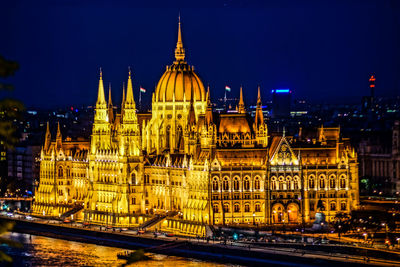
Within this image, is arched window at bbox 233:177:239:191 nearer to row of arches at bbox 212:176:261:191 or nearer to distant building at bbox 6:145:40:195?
row of arches at bbox 212:176:261:191

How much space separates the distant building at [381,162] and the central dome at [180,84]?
3153cm

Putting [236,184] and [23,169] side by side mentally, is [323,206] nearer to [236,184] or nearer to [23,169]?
[236,184]

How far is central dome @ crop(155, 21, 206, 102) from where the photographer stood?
133125 millimetres

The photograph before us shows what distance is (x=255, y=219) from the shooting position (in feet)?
372

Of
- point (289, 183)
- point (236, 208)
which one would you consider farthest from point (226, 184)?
point (289, 183)

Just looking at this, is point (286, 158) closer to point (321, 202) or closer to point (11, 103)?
point (321, 202)

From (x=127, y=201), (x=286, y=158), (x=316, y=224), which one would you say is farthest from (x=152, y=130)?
(x=316, y=224)

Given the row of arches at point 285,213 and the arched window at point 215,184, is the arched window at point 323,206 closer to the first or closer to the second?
the row of arches at point 285,213

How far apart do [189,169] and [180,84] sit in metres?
20.3

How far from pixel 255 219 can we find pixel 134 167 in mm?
20594

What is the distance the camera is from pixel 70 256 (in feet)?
338

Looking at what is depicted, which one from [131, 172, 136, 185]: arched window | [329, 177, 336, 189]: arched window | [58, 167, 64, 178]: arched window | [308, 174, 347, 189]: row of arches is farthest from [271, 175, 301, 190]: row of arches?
[58, 167, 64, 178]: arched window

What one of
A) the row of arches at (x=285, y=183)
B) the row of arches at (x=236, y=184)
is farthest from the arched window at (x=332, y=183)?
the row of arches at (x=236, y=184)

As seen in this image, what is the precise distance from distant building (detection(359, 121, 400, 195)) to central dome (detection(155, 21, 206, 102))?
103 feet
